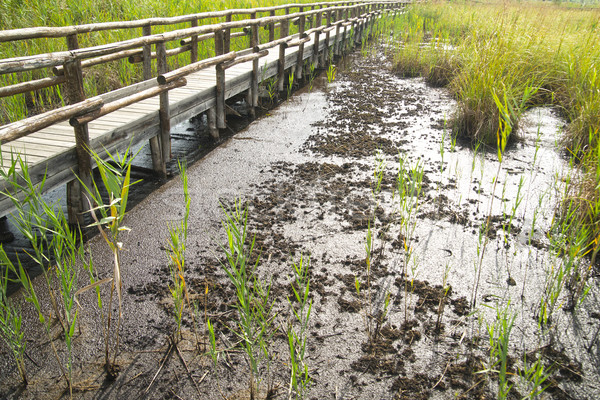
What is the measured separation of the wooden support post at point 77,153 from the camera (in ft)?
12.4

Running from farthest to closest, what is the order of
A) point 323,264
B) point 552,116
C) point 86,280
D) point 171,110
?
1. point 552,116
2. point 171,110
3. point 323,264
4. point 86,280

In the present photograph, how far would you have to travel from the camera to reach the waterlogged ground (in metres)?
2.52

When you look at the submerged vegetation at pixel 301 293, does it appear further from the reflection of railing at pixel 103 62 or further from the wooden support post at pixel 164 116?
the wooden support post at pixel 164 116

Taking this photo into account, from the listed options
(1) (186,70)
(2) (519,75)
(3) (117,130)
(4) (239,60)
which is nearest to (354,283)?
(3) (117,130)

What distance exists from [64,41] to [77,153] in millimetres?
4285

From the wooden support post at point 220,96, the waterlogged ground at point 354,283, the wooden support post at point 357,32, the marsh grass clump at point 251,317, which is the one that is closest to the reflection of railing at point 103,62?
the wooden support post at point 220,96

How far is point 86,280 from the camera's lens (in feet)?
10.7

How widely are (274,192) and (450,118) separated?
3.59 metres

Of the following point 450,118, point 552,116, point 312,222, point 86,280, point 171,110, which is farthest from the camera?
point 552,116

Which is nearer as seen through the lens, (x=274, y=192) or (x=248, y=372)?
(x=248, y=372)

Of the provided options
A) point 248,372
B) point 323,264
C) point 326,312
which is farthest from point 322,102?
point 248,372

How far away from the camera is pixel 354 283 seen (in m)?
3.34

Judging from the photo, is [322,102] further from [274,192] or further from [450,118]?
[274,192]

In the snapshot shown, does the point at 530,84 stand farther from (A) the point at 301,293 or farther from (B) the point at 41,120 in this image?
(B) the point at 41,120
